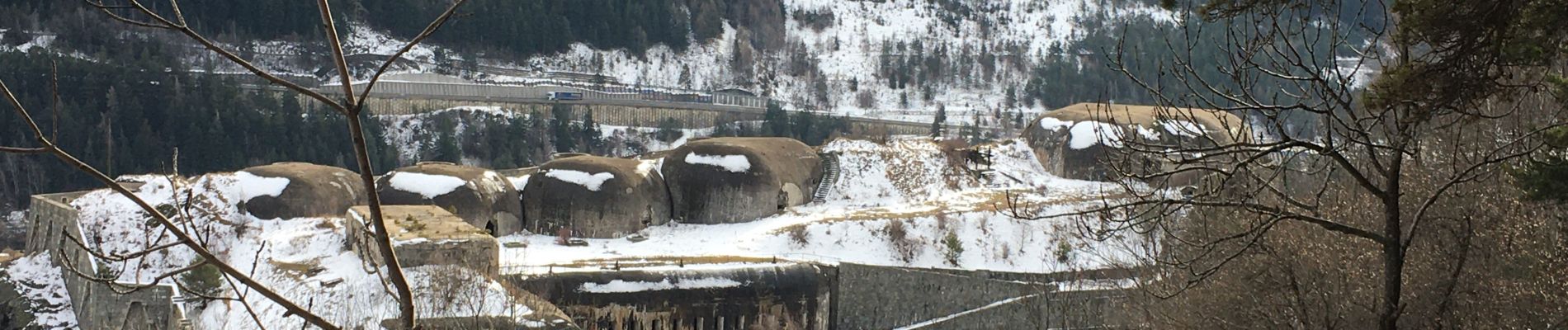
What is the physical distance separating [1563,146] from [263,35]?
5146cm

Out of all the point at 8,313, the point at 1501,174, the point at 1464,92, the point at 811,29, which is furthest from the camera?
the point at 811,29

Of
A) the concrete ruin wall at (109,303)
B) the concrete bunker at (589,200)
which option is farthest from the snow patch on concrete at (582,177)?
the concrete ruin wall at (109,303)

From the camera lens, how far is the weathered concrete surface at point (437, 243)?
13.3m

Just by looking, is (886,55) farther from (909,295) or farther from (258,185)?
(258,185)

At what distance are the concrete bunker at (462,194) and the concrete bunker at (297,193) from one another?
0.60m

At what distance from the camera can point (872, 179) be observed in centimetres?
2428

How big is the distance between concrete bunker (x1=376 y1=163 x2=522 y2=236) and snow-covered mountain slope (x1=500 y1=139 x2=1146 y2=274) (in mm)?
489

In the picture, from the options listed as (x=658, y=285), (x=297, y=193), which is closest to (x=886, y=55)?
(x=297, y=193)

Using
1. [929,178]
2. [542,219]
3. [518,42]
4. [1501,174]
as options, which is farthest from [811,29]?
[1501,174]

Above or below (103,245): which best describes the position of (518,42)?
above

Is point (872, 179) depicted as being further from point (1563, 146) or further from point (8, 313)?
point (1563, 146)

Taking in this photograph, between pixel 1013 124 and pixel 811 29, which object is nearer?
pixel 1013 124

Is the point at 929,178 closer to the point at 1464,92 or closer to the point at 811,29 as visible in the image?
the point at 1464,92

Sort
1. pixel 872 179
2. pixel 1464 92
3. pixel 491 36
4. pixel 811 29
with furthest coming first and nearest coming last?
1. pixel 811 29
2. pixel 491 36
3. pixel 872 179
4. pixel 1464 92
